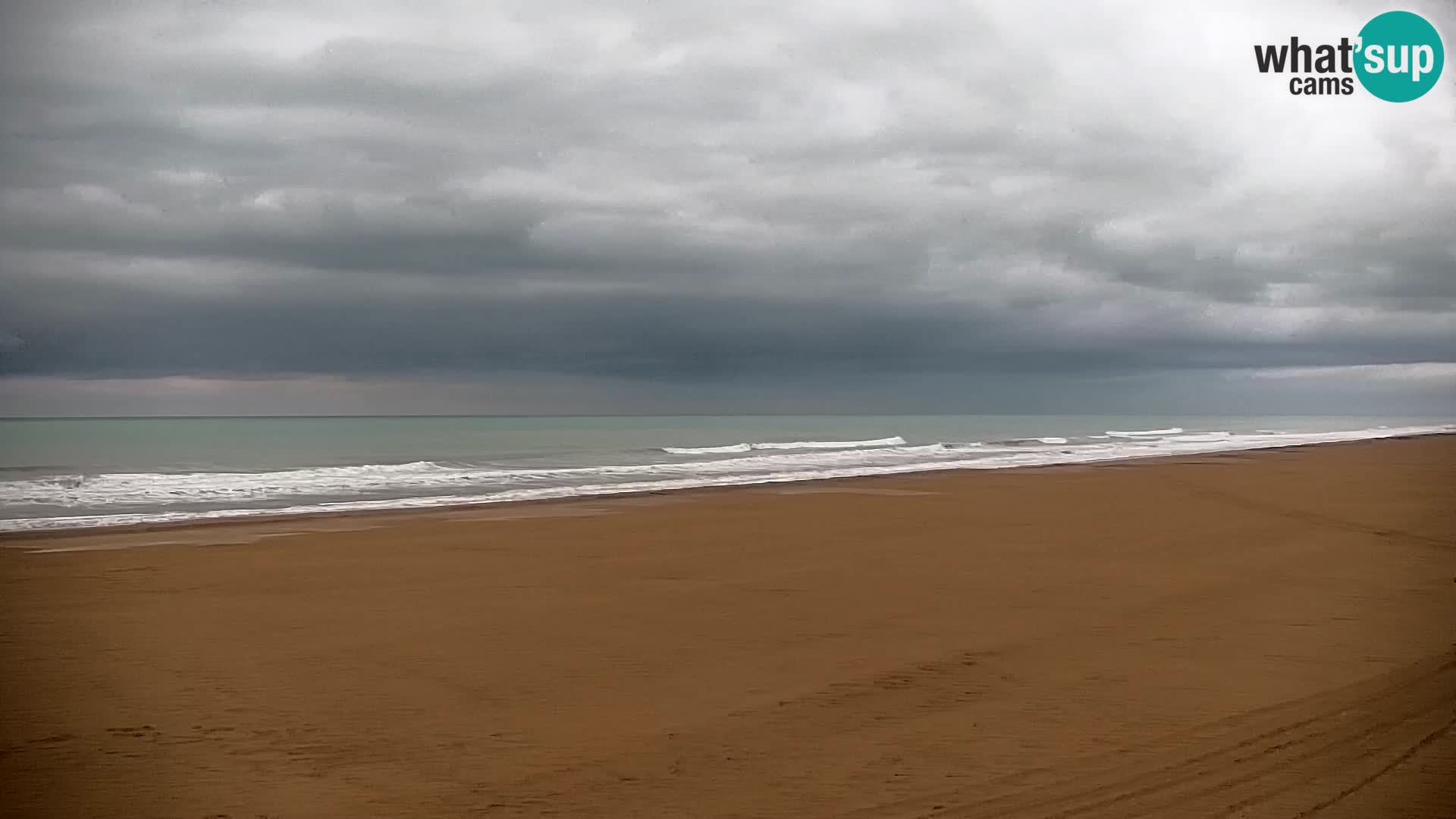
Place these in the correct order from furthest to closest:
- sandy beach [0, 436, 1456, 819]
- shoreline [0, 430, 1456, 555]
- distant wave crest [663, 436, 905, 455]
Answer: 1. distant wave crest [663, 436, 905, 455]
2. shoreline [0, 430, 1456, 555]
3. sandy beach [0, 436, 1456, 819]

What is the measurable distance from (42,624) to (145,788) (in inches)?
196

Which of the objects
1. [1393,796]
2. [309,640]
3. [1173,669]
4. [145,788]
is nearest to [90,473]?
[309,640]

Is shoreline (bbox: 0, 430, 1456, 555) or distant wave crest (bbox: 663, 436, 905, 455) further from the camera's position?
distant wave crest (bbox: 663, 436, 905, 455)

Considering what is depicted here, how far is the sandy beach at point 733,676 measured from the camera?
17.3 feet

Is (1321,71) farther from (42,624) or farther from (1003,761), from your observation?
(42,624)

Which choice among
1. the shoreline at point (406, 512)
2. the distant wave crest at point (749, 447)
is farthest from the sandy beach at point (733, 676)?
the distant wave crest at point (749, 447)

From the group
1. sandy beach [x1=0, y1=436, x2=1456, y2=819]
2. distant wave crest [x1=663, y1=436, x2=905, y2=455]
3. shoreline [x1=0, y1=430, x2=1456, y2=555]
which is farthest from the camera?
distant wave crest [x1=663, y1=436, x2=905, y2=455]

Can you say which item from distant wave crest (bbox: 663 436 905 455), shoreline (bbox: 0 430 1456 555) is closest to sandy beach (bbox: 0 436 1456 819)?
shoreline (bbox: 0 430 1456 555)

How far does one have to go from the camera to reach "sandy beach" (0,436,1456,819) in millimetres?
5262

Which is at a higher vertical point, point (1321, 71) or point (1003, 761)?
point (1321, 71)

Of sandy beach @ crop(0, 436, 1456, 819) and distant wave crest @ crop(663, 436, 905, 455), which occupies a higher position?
distant wave crest @ crop(663, 436, 905, 455)

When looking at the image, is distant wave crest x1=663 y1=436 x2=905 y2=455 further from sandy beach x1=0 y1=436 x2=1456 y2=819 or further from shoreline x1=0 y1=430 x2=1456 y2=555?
sandy beach x1=0 y1=436 x2=1456 y2=819

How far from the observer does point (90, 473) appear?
95.1 ft

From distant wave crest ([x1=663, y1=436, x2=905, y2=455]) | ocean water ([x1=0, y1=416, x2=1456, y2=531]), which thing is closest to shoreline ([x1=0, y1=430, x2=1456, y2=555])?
ocean water ([x1=0, y1=416, x2=1456, y2=531])
